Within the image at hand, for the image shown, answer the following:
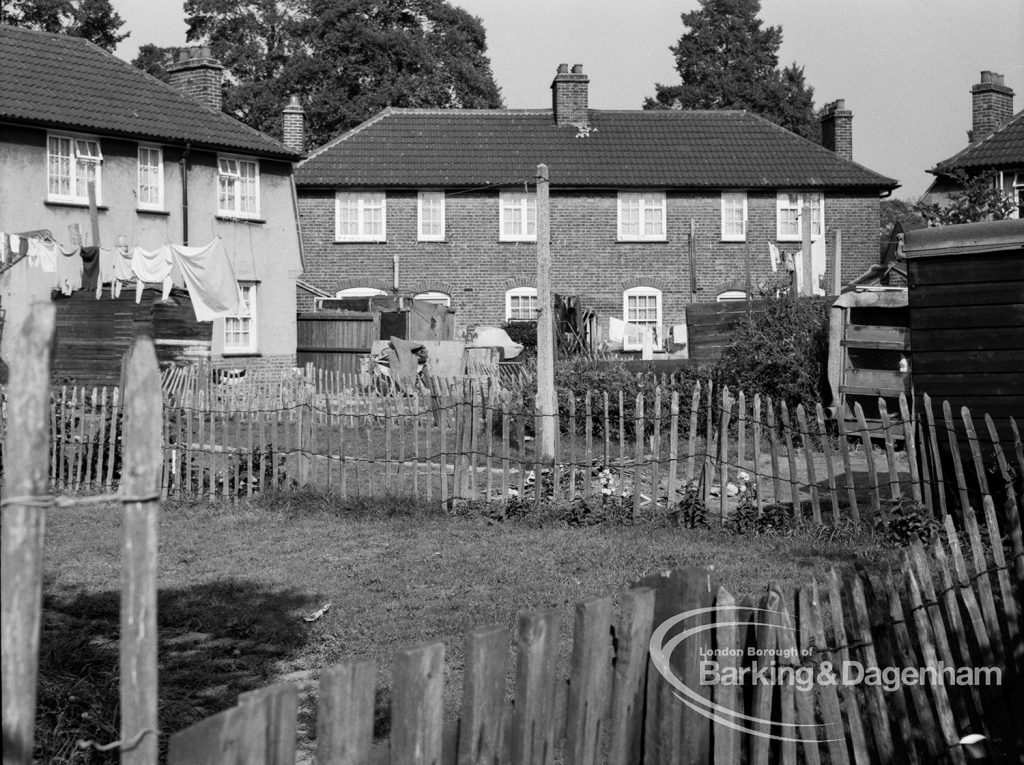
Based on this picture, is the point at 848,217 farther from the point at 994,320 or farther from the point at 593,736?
the point at 593,736

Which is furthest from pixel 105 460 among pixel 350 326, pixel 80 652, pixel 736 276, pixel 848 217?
pixel 848 217

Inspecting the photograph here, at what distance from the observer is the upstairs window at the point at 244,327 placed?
2827cm

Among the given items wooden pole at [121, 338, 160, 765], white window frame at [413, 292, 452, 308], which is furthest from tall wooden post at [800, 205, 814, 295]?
wooden pole at [121, 338, 160, 765]

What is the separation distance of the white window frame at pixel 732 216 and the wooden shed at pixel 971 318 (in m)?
Result: 25.7

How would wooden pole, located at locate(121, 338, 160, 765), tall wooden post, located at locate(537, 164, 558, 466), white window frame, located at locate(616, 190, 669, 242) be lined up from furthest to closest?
white window frame, located at locate(616, 190, 669, 242) < tall wooden post, located at locate(537, 164, 558, 466) < wooden pole, located at locate(121, 338, 160, 765)

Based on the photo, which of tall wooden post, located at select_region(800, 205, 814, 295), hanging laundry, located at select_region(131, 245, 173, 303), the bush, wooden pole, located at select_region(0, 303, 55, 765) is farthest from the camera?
tall wooden post, located at select_region(800, 205, 814, 295)

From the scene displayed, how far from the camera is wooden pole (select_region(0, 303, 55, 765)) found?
8.03ft

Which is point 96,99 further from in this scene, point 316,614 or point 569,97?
point 316,614

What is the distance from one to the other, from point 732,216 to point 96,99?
61.6 ft

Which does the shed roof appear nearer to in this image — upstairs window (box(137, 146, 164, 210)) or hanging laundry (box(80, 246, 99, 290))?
hanging laundry (box(80, 246, 99, 290))

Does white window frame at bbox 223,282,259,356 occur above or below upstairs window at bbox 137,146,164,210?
below

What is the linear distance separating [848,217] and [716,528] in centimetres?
2831

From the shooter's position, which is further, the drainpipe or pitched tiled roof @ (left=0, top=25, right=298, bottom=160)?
the drainpipe

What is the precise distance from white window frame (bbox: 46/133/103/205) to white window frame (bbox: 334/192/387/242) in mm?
9817
